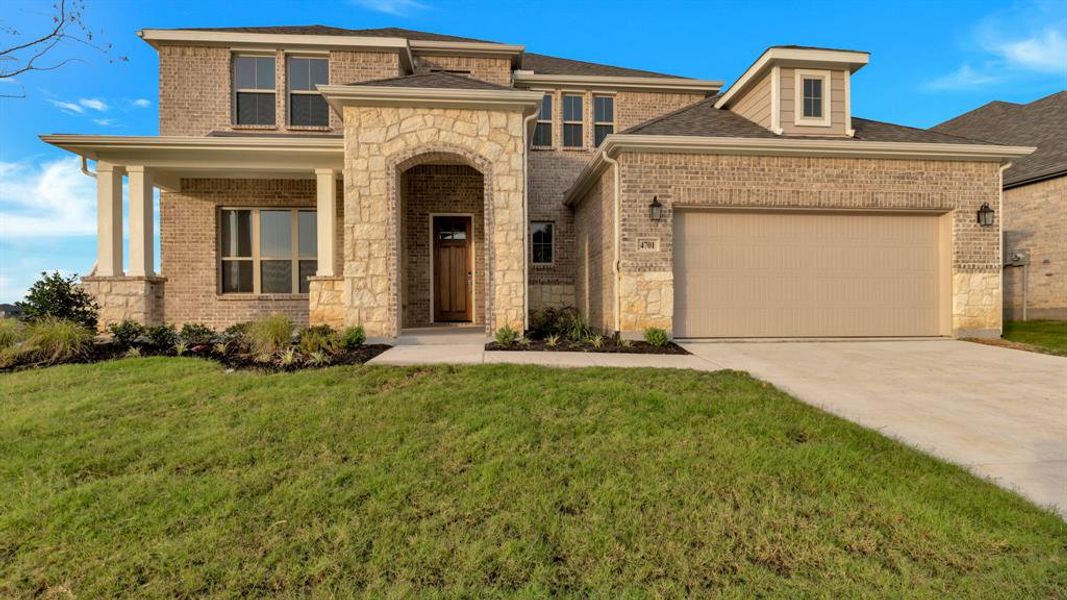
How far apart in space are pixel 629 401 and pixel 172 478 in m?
3.28

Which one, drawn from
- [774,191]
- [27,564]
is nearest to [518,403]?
[27,564]

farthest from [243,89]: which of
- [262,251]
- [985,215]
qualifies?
[985,215]

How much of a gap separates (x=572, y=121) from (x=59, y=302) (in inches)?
426

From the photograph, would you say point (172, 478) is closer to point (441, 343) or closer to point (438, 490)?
point (438, 490)

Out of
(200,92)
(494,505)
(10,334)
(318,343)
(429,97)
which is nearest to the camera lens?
(494,505)

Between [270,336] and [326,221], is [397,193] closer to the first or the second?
[326,221]

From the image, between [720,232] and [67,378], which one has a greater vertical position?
[720,232]

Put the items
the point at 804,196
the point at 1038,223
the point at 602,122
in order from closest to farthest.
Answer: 1. the point at 804,196
2. the point at 1038,223
3. the point at 602,122

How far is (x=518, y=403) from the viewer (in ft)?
13.9

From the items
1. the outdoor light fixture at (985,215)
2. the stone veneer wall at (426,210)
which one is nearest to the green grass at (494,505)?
the stone veneer wall at (426,210)

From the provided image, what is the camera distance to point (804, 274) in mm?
8688

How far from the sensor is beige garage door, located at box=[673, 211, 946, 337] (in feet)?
28.1

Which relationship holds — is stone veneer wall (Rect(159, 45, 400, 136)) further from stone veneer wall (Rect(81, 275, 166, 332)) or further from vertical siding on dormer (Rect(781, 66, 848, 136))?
vertical siding on dormer (Rect(781, 66, 848, 136))

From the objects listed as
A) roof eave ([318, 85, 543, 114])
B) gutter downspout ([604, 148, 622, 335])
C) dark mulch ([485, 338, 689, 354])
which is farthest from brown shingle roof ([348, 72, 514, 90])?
dark mulch ([485, 338, 689, 354])
